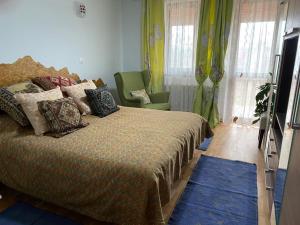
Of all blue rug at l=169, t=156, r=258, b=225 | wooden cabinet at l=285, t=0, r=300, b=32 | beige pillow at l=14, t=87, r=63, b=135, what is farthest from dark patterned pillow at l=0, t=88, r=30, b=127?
wooden cabinet at l=285, t=0, r=300, b=32

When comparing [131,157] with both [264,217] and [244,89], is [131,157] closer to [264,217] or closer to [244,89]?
[264,217]

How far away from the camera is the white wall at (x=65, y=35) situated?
8.46ft

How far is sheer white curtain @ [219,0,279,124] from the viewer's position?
373cm

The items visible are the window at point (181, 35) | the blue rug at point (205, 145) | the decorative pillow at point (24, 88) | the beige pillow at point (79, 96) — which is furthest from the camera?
the window at point (181, 35)

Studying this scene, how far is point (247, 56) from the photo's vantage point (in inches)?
156

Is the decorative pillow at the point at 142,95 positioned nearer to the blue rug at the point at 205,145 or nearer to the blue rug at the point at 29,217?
the blue rug at the point at 205,145

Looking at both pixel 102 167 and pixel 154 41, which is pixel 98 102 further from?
pixel 154 41

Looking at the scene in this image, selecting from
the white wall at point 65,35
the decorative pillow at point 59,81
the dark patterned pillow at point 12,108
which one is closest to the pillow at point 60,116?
the dark patterned pillow at point 12,108

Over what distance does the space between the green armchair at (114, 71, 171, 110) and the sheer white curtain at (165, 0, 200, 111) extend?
24.4 inches

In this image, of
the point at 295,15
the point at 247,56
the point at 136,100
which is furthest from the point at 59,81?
the point at 247,56

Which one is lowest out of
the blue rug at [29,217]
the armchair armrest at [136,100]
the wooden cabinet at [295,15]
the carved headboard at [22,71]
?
the blue rug at [29,217]

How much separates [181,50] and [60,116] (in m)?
2.89

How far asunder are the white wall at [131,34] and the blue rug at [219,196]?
276cm

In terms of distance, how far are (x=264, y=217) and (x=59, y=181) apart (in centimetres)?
176
